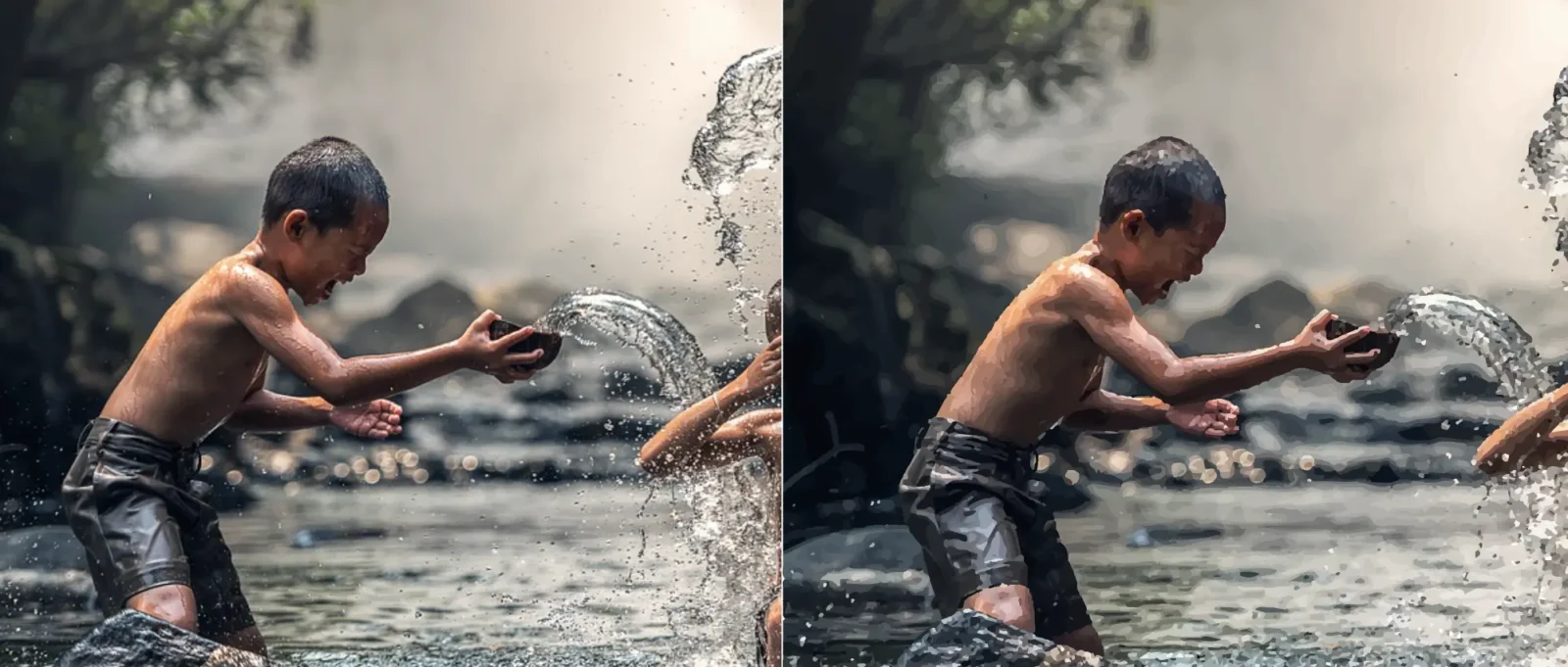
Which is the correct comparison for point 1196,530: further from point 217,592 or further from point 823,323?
point 217,592

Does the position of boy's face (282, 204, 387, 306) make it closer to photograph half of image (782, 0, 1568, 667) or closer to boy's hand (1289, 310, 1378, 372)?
photograph half of image (782, 0, 1568, 667)

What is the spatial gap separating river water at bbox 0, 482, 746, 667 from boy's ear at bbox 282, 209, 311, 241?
2.17ft

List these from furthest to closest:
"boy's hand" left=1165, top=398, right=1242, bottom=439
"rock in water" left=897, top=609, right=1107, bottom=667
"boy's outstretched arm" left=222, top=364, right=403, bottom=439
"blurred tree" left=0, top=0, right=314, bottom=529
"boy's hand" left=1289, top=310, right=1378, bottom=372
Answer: "blurred tree" left=0, top=0, right=314, bottom=529
"boy's outstretched arm" left=222, top=364, right=403, bottom=439
"boy's hand" left=1165, top=398, right=1242, bottom=439
"rock in water" left=897, top=609, right=1107, bottom=667
"boy's hand" left=1289, top=310, right=1378, bottom=372

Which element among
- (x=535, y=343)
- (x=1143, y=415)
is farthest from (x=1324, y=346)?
(x=535, y=343)

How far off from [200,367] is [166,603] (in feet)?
1.79

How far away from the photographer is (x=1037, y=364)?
284cm

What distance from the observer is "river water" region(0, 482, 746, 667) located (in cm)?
317

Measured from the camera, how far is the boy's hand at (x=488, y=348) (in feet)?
9.38

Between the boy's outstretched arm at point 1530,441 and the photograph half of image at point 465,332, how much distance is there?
167cm

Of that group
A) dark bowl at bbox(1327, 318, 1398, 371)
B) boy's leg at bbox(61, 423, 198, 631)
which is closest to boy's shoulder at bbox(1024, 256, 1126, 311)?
dark bowl at bbox(1327, 318, 1398, 371)

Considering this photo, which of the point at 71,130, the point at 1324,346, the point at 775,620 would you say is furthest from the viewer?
the point at 71,130

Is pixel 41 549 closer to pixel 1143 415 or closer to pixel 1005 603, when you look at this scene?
pixel 1005 603

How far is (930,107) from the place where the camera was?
3.07 m

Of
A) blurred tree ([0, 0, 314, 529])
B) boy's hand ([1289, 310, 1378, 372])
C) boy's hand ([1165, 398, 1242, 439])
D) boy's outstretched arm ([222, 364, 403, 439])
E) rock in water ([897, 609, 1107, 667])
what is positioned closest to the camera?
boy's hand ([1289, 310, 1378, 372])
